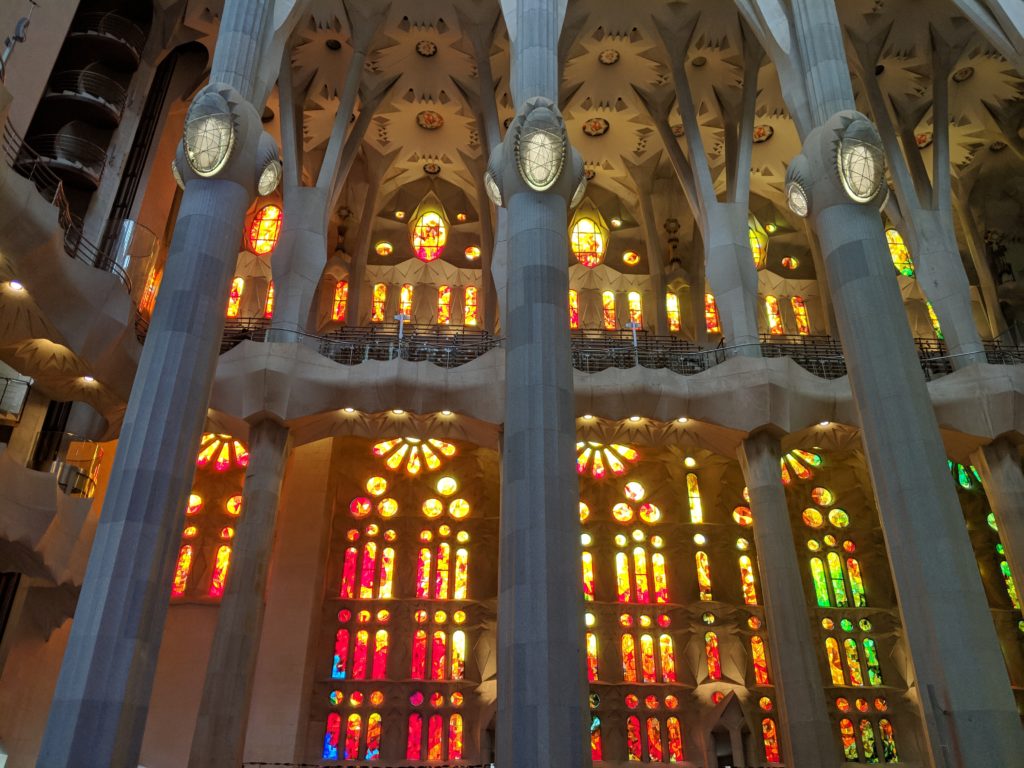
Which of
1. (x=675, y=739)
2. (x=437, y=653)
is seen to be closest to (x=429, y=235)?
(x=437, y=653)

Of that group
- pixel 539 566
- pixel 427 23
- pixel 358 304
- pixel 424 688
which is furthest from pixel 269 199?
pixel 539 566

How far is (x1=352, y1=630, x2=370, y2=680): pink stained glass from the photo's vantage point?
21.3 metres

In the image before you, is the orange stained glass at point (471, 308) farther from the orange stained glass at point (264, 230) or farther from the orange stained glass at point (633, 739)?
the orange stained glass at point (633, 739)

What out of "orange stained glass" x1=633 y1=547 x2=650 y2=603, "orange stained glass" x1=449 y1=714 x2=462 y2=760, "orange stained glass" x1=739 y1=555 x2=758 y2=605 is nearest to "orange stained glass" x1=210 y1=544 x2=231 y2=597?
"orange stained glass" x1=449 y1=714 x2=462 y2=760

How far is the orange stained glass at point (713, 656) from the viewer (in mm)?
21828

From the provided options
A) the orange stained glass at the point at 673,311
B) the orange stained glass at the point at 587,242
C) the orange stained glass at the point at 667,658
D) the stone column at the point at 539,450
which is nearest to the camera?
the stone column at the point at 539,450

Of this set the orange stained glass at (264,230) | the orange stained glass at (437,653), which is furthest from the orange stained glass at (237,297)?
the orange stained glass at (437,653)

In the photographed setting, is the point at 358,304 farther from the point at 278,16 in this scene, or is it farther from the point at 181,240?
the point at 181,240

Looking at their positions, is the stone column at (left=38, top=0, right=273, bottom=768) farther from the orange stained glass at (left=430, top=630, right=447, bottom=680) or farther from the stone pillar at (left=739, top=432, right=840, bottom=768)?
the orange stained glass at (left=430, top=630, right=447, bottom=680)

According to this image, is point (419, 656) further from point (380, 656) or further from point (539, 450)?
point (539, 450)

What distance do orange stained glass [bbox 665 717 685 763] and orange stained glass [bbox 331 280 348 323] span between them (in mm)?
14352

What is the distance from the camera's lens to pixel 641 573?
23297 millimetres

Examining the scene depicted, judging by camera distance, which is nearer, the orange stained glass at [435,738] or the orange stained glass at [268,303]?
the orange stained glass at [435,738]

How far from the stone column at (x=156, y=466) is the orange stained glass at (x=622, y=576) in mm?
13792
